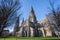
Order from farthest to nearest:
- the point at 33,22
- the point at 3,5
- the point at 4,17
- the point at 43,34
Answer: the point at 33,22 < the point at 43,34 < the point at 3,5 < the point at 4,17

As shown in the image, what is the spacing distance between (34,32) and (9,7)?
3768 cm

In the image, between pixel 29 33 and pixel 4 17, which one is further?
pixel 29 33

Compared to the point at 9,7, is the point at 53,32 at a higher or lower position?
lower

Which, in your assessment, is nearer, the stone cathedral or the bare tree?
the bare tree

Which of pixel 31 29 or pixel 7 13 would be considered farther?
pixel 31 29

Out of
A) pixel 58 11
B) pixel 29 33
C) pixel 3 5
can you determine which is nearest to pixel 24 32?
pixel 29 33

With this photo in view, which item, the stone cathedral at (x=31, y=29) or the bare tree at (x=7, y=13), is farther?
the stone cathedral at (x=31, y=29)

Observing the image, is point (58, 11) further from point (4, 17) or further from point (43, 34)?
point (43, 34)

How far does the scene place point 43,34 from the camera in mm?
61188

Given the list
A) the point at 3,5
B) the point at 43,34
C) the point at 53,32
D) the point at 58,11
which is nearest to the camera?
the point at 3,5

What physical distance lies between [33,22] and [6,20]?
4341 centimetres

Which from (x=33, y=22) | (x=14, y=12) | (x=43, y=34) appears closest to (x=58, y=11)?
(x=14, y=12)

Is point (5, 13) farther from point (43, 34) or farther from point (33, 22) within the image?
point (33, 22)

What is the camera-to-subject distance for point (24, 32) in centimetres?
6291
